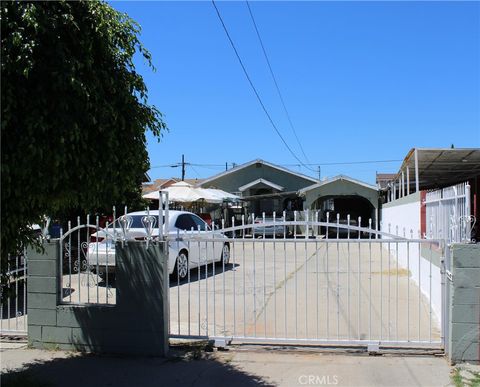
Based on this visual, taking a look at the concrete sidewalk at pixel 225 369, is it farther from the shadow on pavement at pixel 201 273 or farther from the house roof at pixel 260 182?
the house roof at pixel 260 182

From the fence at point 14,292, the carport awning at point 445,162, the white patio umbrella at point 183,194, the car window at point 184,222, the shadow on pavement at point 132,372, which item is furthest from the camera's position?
the white patio umbrella at point 183,194

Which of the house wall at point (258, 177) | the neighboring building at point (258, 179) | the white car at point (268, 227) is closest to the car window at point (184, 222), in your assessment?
the white car at point (268, 227)

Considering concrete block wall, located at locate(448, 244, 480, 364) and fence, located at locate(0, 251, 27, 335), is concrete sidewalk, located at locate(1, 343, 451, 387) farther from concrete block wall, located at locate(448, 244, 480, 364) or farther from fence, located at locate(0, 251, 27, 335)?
fence, located at locate(0, 251, 27, 335)

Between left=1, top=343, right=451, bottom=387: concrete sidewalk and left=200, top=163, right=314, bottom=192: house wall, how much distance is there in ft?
99.1

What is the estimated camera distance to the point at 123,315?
19.4ft

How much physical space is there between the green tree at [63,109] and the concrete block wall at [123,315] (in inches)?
52.9

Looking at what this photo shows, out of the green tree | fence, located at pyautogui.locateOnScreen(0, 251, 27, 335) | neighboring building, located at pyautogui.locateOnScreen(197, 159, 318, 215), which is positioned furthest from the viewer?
neighboring building, located at pyautogui.locateOnScreen(197, 159, 318, 215)

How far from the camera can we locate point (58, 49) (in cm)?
389

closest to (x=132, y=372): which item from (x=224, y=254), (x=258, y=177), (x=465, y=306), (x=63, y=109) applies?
(x=224, y=254)

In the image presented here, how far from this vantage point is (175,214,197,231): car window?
11.9 m

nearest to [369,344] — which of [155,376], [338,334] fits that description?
[338,334]

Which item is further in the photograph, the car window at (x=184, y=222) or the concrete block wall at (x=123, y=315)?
the car window at (x=184, y=222)

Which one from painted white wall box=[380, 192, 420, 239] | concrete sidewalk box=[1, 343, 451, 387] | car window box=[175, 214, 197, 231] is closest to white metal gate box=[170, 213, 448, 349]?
concrete sidewalk box=[1, 343, 451, 387]

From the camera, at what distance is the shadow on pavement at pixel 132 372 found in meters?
4.99
